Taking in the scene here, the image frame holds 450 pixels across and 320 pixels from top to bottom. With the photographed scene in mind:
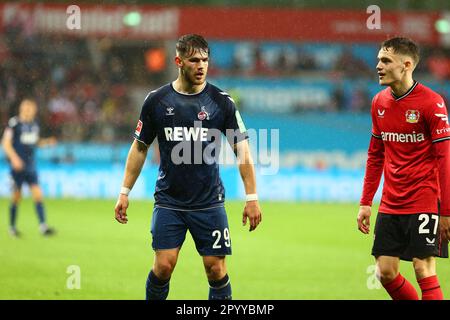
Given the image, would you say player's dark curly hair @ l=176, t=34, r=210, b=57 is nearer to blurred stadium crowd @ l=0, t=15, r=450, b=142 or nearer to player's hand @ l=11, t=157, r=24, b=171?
Result: player's hand @ l=11, t=157, r=24, b=171

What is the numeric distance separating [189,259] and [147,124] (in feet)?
14.7

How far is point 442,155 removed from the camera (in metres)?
5.71

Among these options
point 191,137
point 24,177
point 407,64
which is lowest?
point 191,137

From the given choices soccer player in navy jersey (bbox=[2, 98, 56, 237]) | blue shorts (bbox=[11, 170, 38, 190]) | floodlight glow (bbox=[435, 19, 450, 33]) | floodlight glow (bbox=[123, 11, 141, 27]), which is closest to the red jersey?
soccer player in navy jersey (bbox=[2, 98, 56, 237])

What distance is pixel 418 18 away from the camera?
22047mm

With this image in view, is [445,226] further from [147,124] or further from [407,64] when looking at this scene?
[147,124]

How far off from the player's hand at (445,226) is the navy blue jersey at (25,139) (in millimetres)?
8281

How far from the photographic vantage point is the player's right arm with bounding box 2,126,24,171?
12.4m

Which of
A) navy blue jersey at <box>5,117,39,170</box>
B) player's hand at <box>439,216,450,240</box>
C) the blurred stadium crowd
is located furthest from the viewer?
the blurred stadium crowd

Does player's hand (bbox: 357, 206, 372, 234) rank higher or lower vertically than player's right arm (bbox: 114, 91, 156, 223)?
lower

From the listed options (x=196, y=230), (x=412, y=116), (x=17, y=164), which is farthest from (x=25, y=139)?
(x=412, y=116)

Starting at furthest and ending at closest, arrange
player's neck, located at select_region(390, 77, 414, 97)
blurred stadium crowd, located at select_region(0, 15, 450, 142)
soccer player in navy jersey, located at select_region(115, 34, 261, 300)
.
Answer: blurred stadium crowd, located at select_region(0, 15, 450, 142) < soccer player in navy jersey, located at select_region(115, 34, 261, 300) < player's neck, located at select_region(390, 77, 414, 97)

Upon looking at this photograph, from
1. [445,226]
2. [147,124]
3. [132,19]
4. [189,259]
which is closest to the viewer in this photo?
[445,226]
